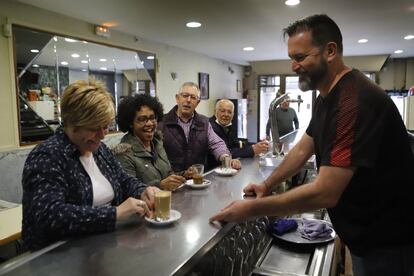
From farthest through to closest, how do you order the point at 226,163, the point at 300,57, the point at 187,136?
1. the point at 187,136
2. the point at 226,163
3. the point at 300,57

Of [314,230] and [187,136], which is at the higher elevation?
[187,136]

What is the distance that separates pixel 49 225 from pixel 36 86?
2.89 m

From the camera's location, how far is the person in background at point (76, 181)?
109 cm

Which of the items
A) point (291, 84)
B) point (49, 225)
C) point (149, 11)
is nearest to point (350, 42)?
point (291, 84)

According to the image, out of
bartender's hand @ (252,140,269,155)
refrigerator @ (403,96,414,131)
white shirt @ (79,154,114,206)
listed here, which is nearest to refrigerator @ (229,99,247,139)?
refrigerator @ (403,96,414,131)

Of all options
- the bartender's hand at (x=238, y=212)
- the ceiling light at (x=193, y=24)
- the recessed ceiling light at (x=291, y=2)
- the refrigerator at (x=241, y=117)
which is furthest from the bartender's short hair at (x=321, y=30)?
the refrigerator at (x=241, y=117)

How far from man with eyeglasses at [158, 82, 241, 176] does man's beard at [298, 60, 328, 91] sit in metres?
1.29

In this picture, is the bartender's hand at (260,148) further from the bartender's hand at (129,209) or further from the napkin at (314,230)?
the bartender's hand at (129,209)

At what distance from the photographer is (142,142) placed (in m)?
2.05

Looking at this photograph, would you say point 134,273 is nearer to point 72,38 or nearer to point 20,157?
point 20,157

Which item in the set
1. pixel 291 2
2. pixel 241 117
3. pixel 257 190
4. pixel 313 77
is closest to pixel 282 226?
pixel 257 190

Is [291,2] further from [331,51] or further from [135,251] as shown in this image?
[135,251]

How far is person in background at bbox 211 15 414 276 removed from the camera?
3.66 ft

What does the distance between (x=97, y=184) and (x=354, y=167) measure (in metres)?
→ 0.97
